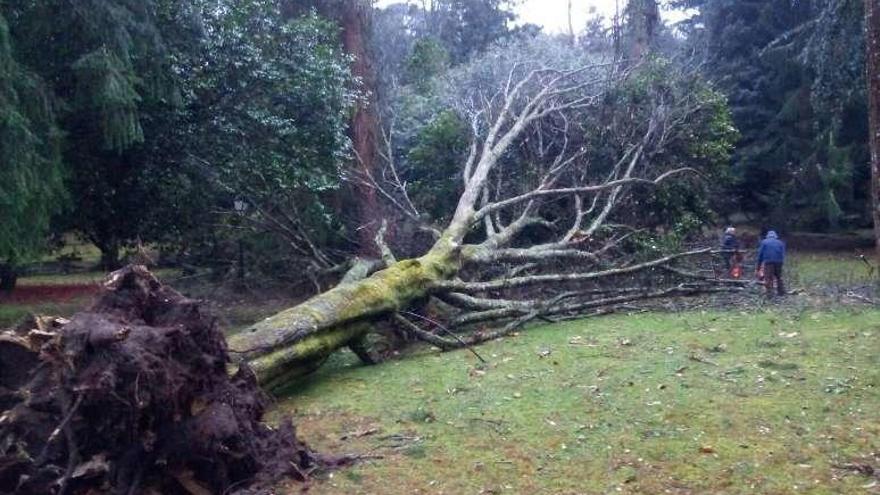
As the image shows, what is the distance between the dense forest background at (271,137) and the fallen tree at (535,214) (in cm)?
24

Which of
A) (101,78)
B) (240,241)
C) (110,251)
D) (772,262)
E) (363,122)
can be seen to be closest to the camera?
(101,78)

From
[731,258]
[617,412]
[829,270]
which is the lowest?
[829,270]

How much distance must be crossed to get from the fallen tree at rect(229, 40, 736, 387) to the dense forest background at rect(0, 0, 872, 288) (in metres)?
0.24

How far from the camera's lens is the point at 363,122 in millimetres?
18203

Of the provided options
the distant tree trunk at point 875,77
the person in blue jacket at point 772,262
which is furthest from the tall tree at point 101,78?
the person in blue jacket at point 772,262

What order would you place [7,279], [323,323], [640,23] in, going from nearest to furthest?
[323,323] → [7,279] → [640,23]

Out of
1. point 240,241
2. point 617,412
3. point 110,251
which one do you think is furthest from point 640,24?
point 617,412

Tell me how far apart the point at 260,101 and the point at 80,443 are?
891 centimetres

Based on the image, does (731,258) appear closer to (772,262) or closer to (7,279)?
(772,262)

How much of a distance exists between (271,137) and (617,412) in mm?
8200

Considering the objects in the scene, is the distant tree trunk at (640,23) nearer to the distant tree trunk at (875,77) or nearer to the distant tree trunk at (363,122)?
the distant tree trunk at (363,122)

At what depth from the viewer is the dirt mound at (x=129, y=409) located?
5.75 meters

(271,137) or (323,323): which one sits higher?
(271,137)

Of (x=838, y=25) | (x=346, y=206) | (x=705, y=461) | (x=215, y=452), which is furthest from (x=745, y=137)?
(x=215, y=452)
